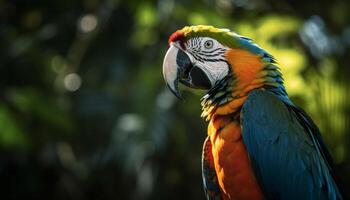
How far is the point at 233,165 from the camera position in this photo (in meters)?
2.63

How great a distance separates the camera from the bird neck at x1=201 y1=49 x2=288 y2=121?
2.73 metres

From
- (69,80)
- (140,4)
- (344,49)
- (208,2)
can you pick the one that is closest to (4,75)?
(69,80)

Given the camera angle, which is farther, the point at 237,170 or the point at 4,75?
the point at 4,75

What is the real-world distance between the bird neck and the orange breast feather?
0.26 feet

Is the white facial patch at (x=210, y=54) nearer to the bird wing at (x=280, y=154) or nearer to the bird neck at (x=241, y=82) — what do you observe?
the bird neck at (x=241, y=82)

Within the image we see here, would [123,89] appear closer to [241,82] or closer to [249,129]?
[241,82]

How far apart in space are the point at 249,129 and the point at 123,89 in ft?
11.3

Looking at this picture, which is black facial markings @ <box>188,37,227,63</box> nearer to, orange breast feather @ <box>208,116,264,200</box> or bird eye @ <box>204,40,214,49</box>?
bird eye @ <box>204,40,214,49</box>

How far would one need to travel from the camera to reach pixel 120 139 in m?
5.53

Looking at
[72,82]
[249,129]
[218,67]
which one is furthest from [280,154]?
[72,82]

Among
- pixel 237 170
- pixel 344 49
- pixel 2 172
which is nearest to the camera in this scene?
pixel 237 170

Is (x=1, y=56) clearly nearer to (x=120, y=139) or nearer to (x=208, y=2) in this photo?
(x=120, y=139)

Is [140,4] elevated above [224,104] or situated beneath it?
elevated above

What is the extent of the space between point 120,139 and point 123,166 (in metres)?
0.53
